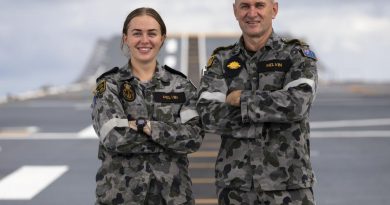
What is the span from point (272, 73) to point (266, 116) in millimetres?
293

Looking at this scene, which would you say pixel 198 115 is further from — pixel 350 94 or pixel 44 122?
pixel 350 94

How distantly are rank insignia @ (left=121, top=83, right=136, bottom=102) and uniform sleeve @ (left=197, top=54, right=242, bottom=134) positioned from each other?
42 cm

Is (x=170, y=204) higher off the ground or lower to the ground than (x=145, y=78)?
lower

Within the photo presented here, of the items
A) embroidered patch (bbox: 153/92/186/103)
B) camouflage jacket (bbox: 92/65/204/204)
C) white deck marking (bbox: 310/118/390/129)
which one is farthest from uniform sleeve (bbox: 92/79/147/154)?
white deck marking (bbox: 310/118/390/129)

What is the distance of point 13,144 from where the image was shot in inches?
589

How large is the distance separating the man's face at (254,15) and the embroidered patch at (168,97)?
0.57 m

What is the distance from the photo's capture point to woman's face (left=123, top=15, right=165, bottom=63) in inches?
171

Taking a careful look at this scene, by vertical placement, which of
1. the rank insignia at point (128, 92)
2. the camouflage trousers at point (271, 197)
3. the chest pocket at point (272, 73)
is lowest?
the camouflage trousers at point (271, 197)

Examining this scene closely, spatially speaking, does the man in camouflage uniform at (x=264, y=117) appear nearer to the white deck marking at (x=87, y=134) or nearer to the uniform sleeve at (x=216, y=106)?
the uniform sleeve at (x=216, y=106)

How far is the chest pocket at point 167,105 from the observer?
4406 mm

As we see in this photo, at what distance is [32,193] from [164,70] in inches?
222

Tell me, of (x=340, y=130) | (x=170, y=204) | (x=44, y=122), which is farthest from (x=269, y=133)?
(x=44, y=122)

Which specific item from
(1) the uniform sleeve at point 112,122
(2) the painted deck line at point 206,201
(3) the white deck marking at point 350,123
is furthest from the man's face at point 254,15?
(3) the white deck marking at point 350,123

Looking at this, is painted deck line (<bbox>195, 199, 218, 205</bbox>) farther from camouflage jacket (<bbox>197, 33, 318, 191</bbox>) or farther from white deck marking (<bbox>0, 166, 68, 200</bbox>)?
camouflage jacket (<bbox>197, 33, 318, 191</bbox>)
